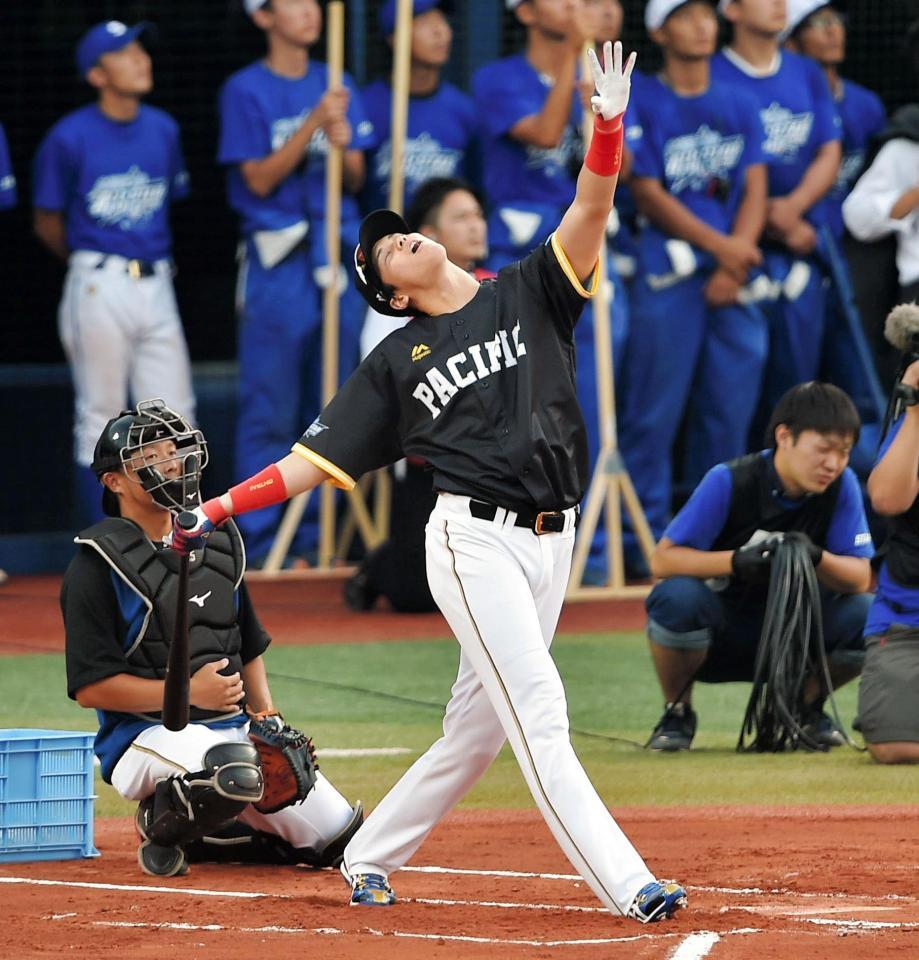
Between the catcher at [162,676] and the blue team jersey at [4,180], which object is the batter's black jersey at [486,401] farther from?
the blue team jersey at [4,180]

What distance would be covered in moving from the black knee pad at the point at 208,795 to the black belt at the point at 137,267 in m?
6.21

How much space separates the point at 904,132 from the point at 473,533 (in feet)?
21.9

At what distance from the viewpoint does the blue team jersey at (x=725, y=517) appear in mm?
6555

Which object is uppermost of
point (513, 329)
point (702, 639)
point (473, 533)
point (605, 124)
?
point (605, 124)

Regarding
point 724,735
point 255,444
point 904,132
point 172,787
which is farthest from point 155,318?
point 172,787

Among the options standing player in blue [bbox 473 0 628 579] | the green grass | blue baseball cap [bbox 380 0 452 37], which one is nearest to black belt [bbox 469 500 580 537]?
the green grass

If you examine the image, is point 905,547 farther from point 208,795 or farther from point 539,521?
point 208,795

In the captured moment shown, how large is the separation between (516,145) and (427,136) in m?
0.63

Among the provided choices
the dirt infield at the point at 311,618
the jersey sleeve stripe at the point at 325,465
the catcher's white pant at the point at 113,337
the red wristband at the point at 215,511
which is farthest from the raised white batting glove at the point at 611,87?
the catcher's white pant at the point at 113,337

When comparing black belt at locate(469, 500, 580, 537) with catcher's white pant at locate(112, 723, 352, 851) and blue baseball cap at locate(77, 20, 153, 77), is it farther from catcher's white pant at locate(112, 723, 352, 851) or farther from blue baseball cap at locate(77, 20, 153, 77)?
blue baseball cap at locate(77, 20, 153, 77)

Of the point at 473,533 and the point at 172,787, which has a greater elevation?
the point at 473,533

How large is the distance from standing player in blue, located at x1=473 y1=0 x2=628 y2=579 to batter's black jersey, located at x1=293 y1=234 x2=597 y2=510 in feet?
18.8

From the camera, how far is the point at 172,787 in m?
4.89

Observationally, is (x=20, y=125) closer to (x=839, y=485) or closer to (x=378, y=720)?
(x=378, y=720)
